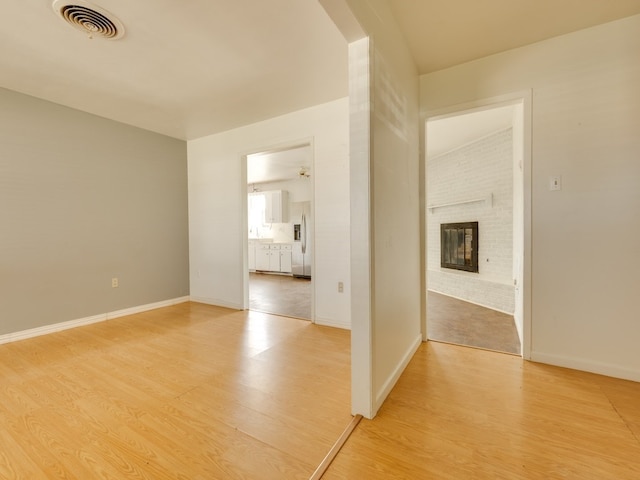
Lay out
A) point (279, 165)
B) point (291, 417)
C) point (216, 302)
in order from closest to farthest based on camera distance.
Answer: point (291, 417)
point (216, 302)
point (279, 165)

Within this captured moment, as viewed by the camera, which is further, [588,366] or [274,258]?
[274,258]

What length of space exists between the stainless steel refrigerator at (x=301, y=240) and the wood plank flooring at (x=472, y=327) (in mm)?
3317

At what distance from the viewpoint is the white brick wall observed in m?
4.34

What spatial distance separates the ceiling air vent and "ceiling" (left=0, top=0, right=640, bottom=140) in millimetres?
58

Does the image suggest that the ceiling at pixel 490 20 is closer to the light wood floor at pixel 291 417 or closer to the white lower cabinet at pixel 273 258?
the light wood floor at pixel 291 417

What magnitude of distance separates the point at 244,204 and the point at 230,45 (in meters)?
2.21

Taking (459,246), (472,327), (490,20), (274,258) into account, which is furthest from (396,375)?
(274,258)

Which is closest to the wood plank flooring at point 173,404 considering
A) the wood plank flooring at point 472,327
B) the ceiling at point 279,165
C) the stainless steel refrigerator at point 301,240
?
the wood plank flooring at point 472,327

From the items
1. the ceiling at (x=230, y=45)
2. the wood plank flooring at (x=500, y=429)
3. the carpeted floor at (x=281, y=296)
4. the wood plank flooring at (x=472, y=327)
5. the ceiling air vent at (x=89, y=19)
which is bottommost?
the wood plank flooring at (x=472, y=327)

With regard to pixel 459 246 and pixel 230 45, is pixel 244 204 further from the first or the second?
pixel 459 246

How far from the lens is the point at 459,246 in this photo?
17.6 ft

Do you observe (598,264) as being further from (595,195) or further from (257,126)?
(257,126)

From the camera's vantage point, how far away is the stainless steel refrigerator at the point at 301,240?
23.6ft

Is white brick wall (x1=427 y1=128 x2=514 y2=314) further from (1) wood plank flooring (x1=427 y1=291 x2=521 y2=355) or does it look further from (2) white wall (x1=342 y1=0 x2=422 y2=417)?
(2) white wall (x1=342 y1=0 x2=422 y2=417)
